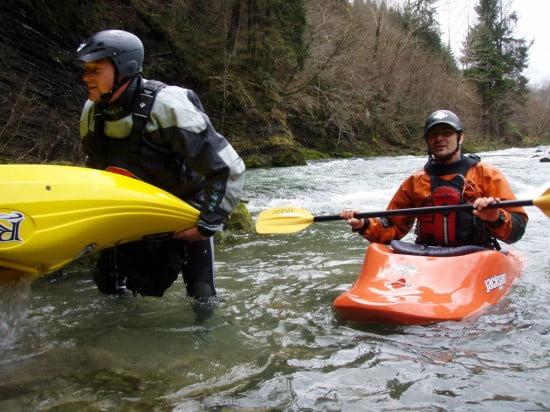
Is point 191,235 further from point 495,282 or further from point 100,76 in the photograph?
point 495,282

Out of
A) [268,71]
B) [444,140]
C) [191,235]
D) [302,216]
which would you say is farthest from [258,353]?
[268,71]

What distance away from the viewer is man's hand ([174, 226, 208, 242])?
212 cm

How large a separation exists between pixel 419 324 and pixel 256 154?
36.6ft

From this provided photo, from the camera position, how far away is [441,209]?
9.07 ft

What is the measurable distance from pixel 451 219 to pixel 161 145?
1945mm

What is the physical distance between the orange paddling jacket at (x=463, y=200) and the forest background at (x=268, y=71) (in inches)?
183

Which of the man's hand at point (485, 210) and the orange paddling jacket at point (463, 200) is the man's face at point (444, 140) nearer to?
the orange paddling jacket at point (463, 200)

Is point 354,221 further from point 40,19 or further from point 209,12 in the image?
point 209,12

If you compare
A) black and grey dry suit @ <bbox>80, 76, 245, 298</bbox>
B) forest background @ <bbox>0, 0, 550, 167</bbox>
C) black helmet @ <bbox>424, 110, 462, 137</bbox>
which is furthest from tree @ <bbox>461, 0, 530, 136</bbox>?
black and grey dry suit @ <bbox>80, 76, 245, 298</bbox>

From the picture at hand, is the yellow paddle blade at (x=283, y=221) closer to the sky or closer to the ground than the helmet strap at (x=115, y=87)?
closer to the ground

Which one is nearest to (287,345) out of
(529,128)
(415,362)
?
(415,362)

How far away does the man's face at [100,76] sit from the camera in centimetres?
200

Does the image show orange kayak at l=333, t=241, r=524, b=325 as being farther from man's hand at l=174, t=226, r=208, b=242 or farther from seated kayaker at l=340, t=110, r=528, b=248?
man's hand at l=174, t=226, r=208, b=242

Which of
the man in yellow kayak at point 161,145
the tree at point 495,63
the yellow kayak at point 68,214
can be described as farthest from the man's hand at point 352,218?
the tree at point 495,63
